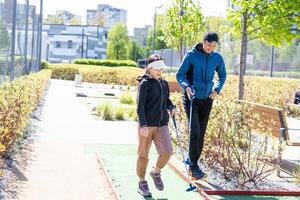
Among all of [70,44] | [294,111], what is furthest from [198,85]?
[70,44]

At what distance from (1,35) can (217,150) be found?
17.0 feet

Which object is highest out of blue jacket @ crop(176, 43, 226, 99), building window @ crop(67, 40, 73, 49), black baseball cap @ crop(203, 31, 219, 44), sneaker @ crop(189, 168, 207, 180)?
building window @ crop(67, 40, 73, 49)

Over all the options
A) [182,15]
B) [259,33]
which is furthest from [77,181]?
[182,15]

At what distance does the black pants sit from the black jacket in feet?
2.92

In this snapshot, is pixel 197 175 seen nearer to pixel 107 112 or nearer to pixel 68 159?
pixel 68 159

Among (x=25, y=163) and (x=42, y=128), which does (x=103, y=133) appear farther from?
(x=25, y=163)

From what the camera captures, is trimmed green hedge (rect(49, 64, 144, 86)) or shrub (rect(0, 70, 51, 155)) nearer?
shrub (rect(0, 70, 51, 155))

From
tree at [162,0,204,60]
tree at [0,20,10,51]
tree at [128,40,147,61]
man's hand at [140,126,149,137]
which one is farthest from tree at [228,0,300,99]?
tree at [128,40,147,61]

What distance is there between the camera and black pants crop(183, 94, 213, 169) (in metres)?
6.95

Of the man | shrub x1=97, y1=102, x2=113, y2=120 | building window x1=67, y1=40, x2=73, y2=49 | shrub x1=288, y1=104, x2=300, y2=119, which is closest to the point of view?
the man

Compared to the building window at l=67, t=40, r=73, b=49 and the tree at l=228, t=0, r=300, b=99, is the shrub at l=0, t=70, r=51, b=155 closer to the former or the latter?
the tree at l=228, t=0, r=300, b=99

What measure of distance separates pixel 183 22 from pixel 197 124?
15.8 m

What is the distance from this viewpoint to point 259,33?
452 inches

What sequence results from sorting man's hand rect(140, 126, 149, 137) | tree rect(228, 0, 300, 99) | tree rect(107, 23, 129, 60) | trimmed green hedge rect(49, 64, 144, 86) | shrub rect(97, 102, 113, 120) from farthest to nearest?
tree rect(107, 23, 129, 60) < trimmed green hedge rect(49, 64, 144, 86) < shrub rect(97, 102, 113, 120) < tree rect(228, 0, 300, 99) < man's hand rect(140, 126, 149, 137)
